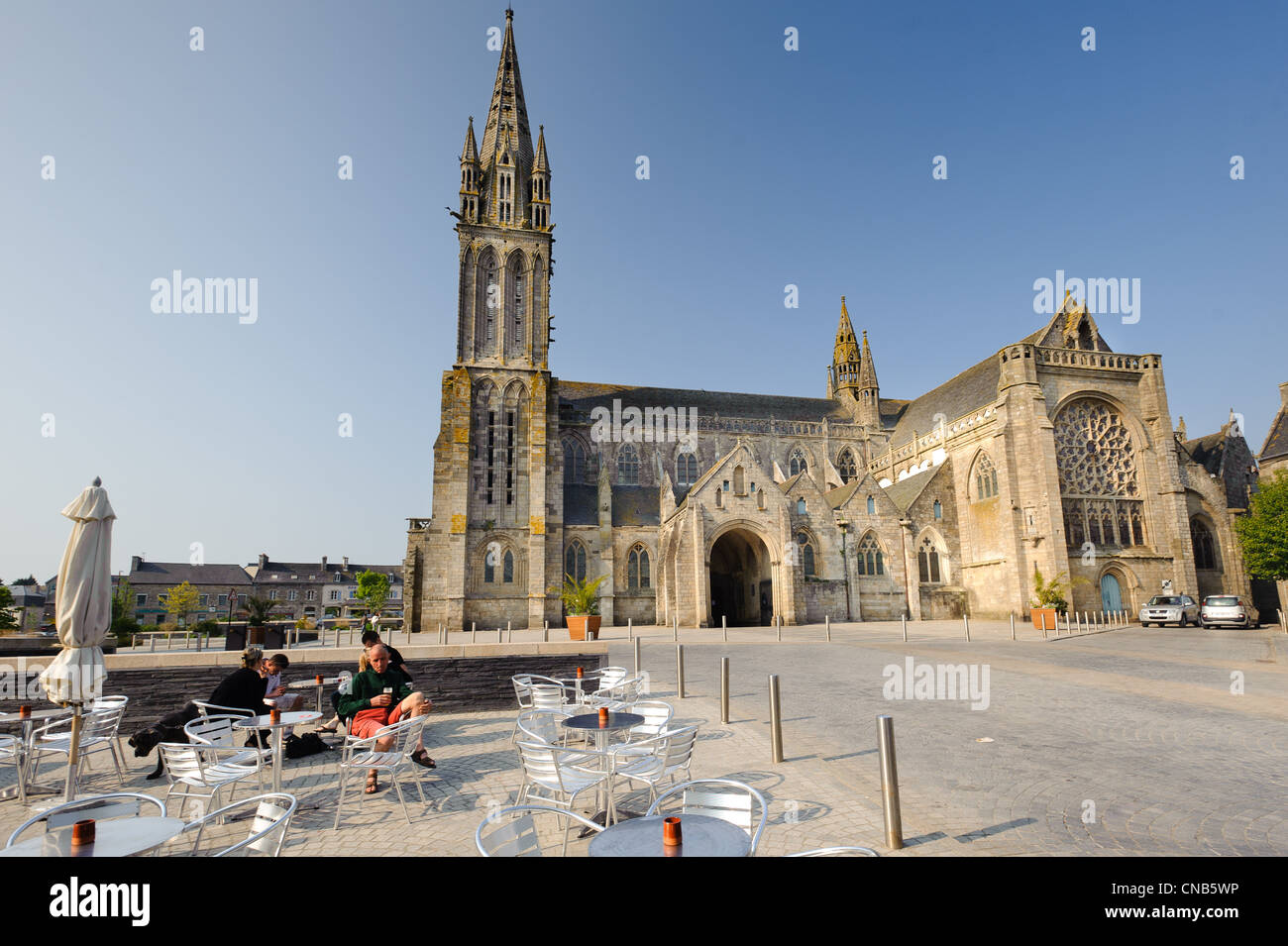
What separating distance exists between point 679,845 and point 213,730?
17.1 feet

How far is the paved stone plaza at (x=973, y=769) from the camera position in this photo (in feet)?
15.4

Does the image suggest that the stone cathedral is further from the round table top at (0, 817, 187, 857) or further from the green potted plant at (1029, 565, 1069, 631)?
the round table top at (0, 817, 187, 857)

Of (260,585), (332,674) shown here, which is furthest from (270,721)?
(260,585)

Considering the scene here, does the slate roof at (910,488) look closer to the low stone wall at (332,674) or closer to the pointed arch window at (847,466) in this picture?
the pointed arch window at (847,466)

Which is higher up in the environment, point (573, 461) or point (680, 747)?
point (573, 461)

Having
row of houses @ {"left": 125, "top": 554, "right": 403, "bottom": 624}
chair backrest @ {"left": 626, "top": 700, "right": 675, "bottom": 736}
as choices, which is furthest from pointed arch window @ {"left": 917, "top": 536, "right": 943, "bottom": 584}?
row of houses @ {"left": 125, "top": 554, "right": 403, "bottom": 624}

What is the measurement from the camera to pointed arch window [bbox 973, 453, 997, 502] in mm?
31969

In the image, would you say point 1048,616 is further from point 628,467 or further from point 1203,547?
point 628,467

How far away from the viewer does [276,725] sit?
19.2ft

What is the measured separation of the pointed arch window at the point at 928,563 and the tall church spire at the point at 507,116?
3166cm

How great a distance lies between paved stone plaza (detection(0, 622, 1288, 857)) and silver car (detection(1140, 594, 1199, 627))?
1651 cm
